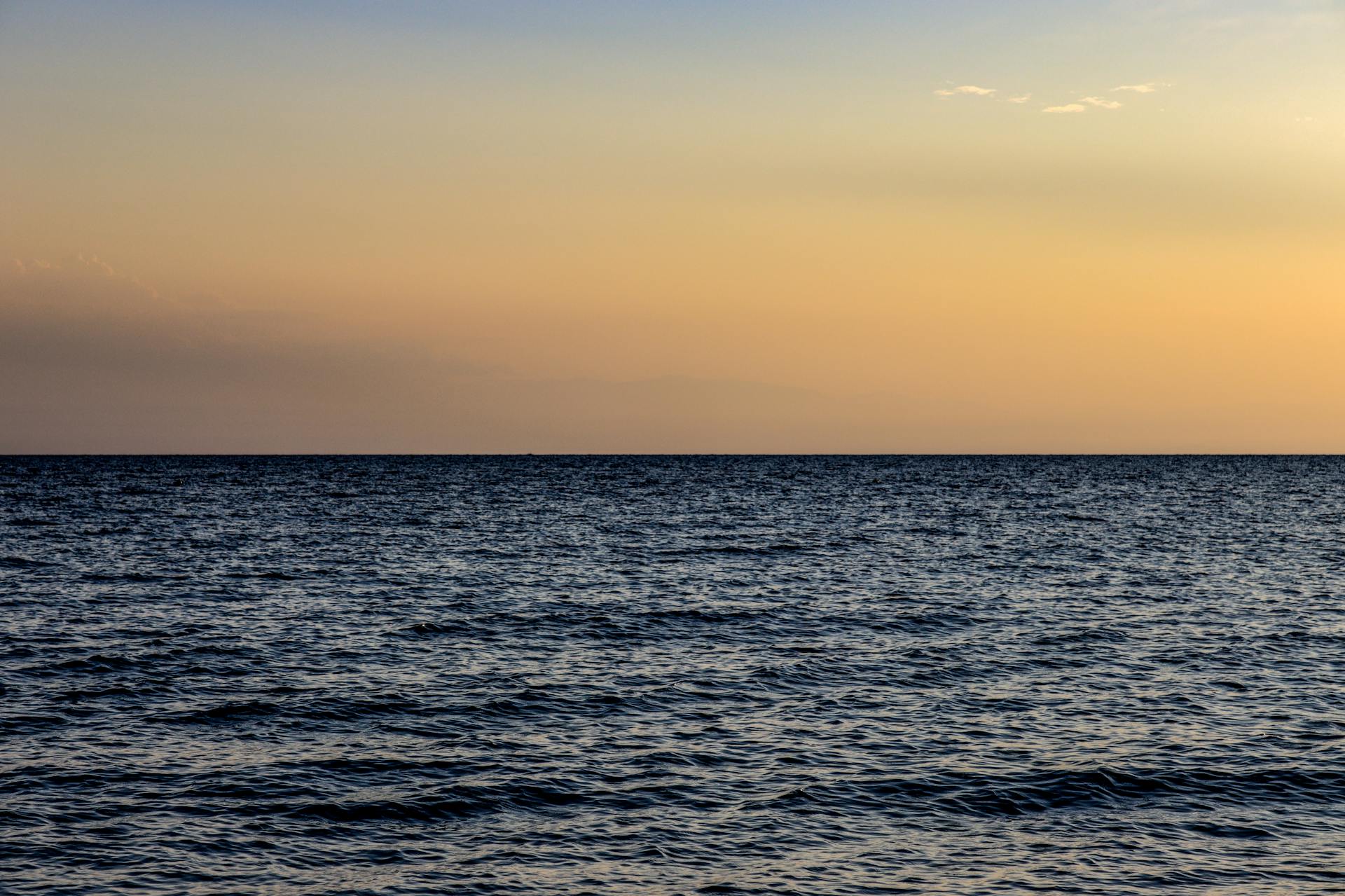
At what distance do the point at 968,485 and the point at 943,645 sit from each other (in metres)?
121

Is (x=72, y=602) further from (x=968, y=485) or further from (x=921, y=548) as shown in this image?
(x=968, y=485)

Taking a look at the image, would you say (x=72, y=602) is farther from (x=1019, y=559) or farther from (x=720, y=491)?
(x=720, y=491)

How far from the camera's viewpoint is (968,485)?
151 meters

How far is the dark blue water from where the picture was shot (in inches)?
650

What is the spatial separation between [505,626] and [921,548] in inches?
1290

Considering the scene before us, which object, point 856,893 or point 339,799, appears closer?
point 856,893

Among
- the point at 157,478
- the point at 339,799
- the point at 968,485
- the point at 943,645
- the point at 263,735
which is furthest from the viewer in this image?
the point at 157,478

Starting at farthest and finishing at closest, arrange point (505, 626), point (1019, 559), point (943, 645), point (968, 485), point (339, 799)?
1. point (968, 485)
2. point (1019, 559)
3. point (505, 626)
4. point (943, 645)
5. point (339, 799)

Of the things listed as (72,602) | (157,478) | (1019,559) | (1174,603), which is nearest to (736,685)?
(1174,603)

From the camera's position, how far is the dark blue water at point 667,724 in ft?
54.2

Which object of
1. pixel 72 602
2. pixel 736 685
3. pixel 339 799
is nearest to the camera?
pixel 339 799

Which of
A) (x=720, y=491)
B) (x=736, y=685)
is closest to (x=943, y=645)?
(x=736, y=685)

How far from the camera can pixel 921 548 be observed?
62.6 metres

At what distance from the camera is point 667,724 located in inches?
936
